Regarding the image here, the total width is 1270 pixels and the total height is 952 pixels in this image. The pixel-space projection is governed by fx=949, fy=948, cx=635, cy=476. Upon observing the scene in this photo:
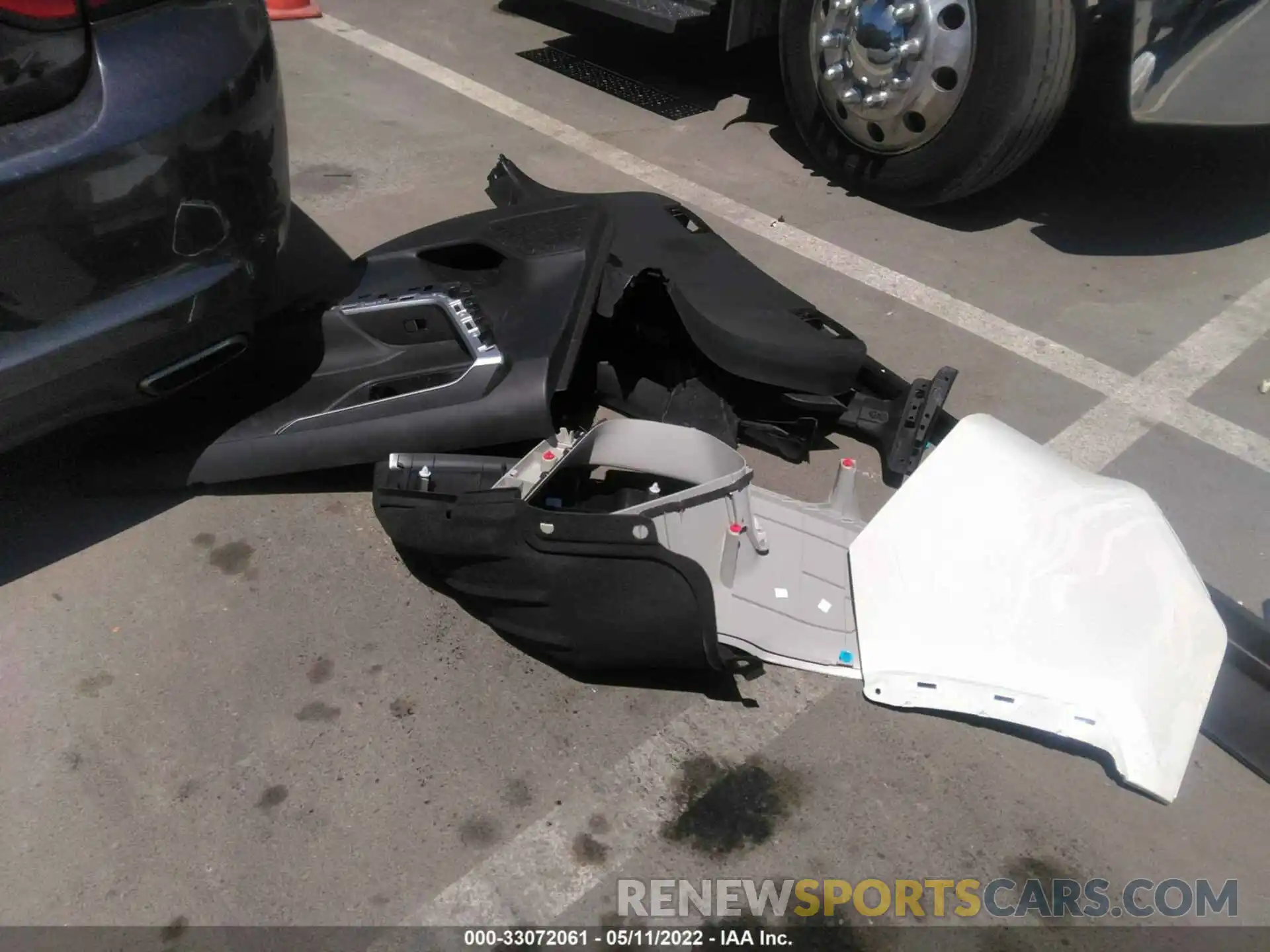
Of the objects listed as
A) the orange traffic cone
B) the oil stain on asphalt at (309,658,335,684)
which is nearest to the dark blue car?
the oil stain on asphalt at (309,658,335,684)

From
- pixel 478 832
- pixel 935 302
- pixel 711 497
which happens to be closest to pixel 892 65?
pixel 935 302

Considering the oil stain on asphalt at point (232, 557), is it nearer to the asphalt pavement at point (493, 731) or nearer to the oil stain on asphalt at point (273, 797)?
the asphalt pavement at point (493, 731)

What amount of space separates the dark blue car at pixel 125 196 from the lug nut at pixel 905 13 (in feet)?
7.84

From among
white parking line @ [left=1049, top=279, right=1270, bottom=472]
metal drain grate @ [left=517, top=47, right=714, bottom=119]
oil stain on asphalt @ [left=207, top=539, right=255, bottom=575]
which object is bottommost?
oil stain on asphalt @ [left=207, top=539, right=255, bottom=575]

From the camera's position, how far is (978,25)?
352 centimetres

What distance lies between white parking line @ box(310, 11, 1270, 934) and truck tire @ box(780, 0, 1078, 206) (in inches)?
19.8

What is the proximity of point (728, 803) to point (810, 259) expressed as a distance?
237 centimetres

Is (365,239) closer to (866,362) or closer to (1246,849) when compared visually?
(866,362)

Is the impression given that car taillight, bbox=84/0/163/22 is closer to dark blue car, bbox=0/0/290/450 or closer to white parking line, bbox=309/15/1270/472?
dark blue car, bbox=0/0/290/450

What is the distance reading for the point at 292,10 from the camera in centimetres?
587

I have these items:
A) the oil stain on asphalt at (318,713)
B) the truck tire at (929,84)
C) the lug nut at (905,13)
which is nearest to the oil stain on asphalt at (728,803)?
the oil stain on asphalt at (318,713)

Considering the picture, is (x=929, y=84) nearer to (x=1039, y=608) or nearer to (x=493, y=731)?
(x=1039, y=608)

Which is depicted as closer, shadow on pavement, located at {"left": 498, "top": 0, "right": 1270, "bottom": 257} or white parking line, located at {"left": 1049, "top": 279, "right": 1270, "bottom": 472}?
white parking line, located at {"left": 1049, "top": 279, "right": 1270, "bottom": 472}

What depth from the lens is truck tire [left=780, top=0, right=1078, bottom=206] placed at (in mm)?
3477
